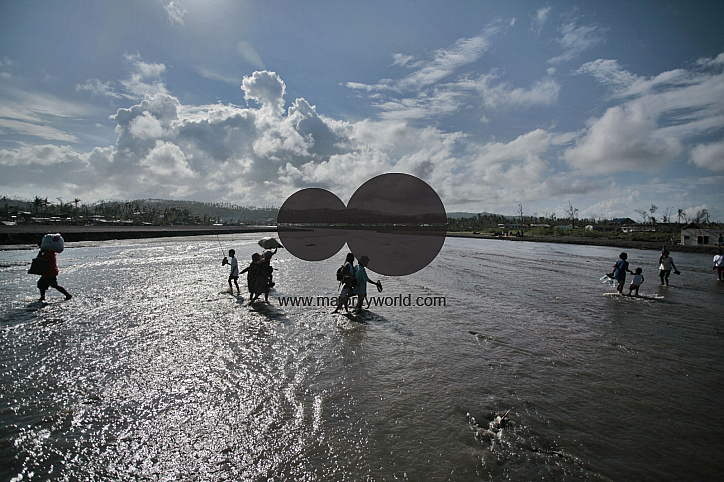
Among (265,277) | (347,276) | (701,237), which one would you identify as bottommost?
(265,277)

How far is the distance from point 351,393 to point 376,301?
742 cm

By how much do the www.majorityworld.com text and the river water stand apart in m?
0.81

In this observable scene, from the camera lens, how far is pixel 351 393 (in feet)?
18.3

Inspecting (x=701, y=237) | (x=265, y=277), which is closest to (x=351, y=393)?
(x=265, y=277)

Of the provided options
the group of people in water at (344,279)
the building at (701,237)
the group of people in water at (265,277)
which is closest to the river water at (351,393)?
the group of people in water at (265,277)

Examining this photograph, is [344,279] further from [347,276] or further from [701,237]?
[701,237]

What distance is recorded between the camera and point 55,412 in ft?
15.6

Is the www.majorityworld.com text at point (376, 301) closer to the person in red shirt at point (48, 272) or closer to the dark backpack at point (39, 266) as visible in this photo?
the person in red shirt at point (48, 272)

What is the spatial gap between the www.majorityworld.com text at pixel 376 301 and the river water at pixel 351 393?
2.67 ft

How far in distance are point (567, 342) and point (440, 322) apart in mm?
3215

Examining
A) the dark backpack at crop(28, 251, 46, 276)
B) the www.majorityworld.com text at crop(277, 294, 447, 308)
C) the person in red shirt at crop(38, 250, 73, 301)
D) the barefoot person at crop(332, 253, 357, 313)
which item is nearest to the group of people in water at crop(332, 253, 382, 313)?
the barefoot person at crop(332, 253, 357, 313)

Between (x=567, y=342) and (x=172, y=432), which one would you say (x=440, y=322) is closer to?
(x=567, y=342)

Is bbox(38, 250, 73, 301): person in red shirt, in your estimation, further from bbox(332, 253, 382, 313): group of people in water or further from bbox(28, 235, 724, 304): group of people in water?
bbox(332, 253, 382, 313): group of people in water

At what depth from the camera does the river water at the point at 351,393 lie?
3951 mm
